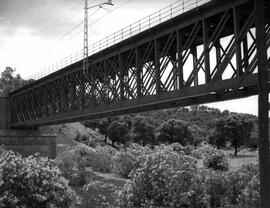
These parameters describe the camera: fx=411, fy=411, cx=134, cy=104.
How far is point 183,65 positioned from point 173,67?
136 centimetres

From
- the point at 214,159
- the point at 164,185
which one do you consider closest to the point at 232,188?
the point at 164,185

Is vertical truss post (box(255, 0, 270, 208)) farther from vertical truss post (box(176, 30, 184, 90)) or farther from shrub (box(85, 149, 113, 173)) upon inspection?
shrub (box(85, 149, 113, 173))

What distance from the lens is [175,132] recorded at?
102188 mm

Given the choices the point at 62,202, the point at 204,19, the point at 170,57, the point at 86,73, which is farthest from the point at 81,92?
the point at 62,202

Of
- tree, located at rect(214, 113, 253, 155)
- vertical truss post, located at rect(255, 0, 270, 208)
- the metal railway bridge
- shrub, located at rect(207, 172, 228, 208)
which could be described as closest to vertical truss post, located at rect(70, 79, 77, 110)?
the metal railway bridge

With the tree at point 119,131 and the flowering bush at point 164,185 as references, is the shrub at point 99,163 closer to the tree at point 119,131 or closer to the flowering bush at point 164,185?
the flowering bush at point 164,185

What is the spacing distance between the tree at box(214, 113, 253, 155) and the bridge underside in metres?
44.1

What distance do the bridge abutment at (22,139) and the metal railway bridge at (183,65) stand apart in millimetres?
21246

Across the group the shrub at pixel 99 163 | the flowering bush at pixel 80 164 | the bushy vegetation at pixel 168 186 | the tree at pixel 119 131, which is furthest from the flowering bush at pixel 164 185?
the tree at pixel 119 131

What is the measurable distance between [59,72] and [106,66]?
1420 centimetres

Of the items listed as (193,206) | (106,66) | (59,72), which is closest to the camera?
(193,206)

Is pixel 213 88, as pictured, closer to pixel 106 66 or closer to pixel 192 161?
pixel 192 161

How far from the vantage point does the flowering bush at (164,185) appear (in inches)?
720

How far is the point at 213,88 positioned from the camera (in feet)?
91.0
